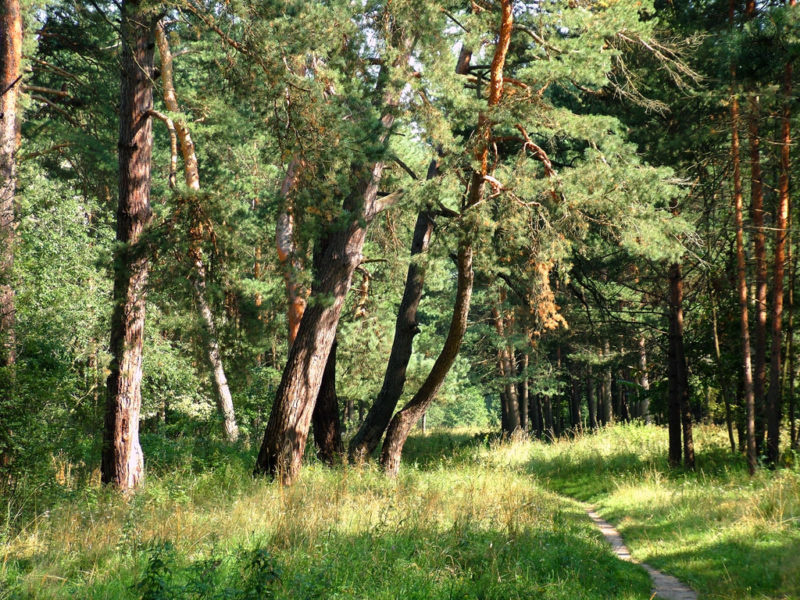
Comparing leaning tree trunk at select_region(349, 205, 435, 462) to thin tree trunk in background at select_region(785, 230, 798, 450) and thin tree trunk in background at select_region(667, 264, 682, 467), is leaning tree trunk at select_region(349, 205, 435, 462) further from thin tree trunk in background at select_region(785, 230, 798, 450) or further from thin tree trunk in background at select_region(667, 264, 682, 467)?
thin tree trunk in background at select_region(785, 230, 798, 450)

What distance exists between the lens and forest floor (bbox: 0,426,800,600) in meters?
4.93

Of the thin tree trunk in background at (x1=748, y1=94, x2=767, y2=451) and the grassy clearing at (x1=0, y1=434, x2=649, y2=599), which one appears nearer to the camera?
the grassy clearing at (x1=0, y1=434, x2=649, y2=599)

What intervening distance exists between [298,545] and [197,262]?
4478 millimetres

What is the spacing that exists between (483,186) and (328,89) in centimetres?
290

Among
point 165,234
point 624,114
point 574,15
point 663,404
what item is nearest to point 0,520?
point 165,234

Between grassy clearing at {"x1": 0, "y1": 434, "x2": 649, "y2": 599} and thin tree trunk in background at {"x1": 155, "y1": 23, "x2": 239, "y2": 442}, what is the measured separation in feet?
7.44

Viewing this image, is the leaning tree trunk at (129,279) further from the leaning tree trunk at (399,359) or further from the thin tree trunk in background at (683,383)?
the thin tree trunk in background at (683,383)

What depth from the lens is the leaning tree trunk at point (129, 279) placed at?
329 inches

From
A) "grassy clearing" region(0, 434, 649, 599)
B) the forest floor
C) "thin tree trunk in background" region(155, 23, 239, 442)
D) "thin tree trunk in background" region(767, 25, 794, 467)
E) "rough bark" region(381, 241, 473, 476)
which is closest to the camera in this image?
"grassy clearing" region(0, 434, 649, 599)

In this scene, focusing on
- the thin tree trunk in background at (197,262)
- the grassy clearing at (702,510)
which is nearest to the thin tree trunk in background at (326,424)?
the thin tree trunk in background at (197,262)

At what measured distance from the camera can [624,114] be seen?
43.4 feet

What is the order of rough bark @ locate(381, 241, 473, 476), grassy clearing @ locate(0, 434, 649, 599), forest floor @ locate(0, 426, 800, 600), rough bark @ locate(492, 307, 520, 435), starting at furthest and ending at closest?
rough bark @ locate(492, 307, 520, 435), rough bark @ locate(381, 241, 473, 476), forest floor @ locate(0, 426, 800, 600), grassy clearing @ locate(0, 434, 649, 599)

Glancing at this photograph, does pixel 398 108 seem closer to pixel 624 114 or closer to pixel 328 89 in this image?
pixel 328 89

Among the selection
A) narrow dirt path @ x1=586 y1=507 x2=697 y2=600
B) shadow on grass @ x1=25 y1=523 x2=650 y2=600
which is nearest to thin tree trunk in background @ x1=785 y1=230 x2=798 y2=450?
narrow dirt path @ x1=586 y1=507 x2=697 y2=600
